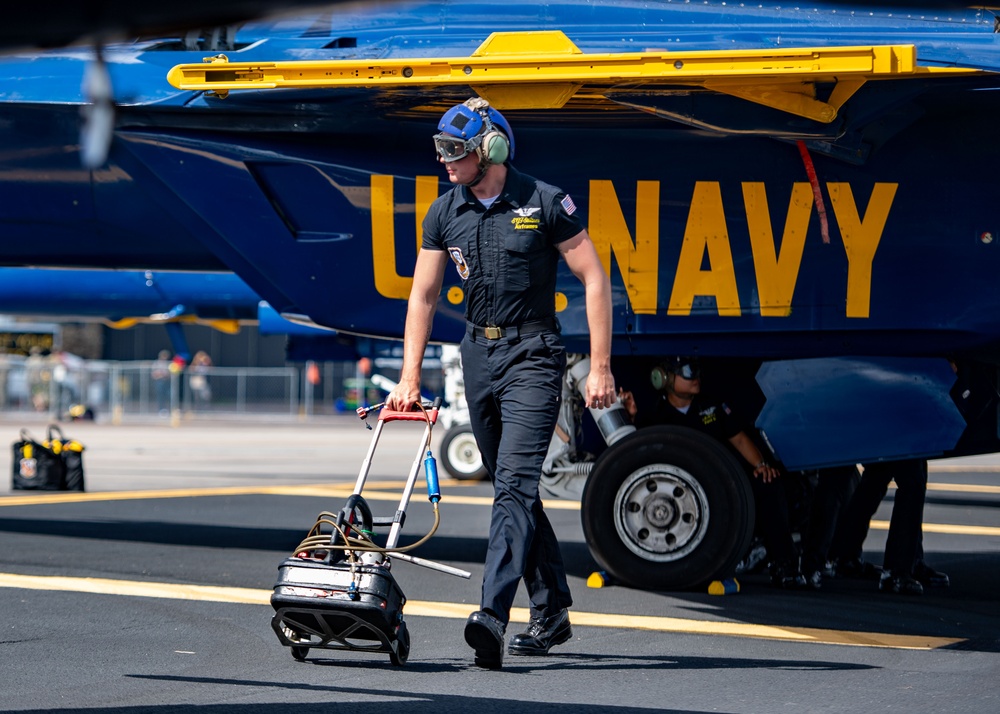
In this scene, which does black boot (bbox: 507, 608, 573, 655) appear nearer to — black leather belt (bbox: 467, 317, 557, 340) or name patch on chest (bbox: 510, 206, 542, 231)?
black leather belt (bbox: 467, 317, 557, 340)

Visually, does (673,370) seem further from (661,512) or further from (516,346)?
(516,346)

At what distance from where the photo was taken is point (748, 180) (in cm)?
675

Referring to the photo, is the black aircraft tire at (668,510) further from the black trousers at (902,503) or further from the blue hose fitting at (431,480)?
the blue hose fitting at (431,480)

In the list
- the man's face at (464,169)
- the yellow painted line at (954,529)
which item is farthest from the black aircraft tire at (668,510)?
the yellow painted line at (954,529)

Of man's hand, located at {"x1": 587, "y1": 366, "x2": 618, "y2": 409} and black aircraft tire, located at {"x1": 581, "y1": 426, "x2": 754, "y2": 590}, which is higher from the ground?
man's hand, located at {"x1": 587, "y1": 366, "x2": 618, "y2": 409}

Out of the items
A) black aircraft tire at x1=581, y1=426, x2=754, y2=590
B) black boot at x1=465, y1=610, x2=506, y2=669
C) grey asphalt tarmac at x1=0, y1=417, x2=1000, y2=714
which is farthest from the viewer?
black aircraft tire at x1=581, y1=426, x2=754, y2=590

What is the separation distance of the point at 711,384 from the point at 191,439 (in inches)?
740

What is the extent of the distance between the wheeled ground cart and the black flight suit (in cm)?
30

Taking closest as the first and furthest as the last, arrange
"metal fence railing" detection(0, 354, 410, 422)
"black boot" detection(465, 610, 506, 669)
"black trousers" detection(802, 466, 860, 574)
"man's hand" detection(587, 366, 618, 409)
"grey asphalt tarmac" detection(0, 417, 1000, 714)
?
"grey asphalt tarmac" detection(0, 417, 1000, 714)
"black boot" detection(465, 610, 506, 669)
"man's hand" detection(587, 366, 618, 409)
"black trousers" detection(802, 466, 860, 574)
"metal fence railing" detection(0, 354, 410, 422)

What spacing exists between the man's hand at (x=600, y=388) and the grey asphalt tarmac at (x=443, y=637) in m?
0.98

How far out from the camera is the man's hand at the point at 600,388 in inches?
191

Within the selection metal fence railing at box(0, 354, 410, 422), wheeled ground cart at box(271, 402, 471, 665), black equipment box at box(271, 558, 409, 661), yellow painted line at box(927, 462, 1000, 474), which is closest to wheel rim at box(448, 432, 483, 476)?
yellow painted line at box(927, 462, 1000, 474)

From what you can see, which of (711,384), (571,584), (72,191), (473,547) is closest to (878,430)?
(711,384)

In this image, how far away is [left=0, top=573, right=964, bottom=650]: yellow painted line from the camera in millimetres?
5594
